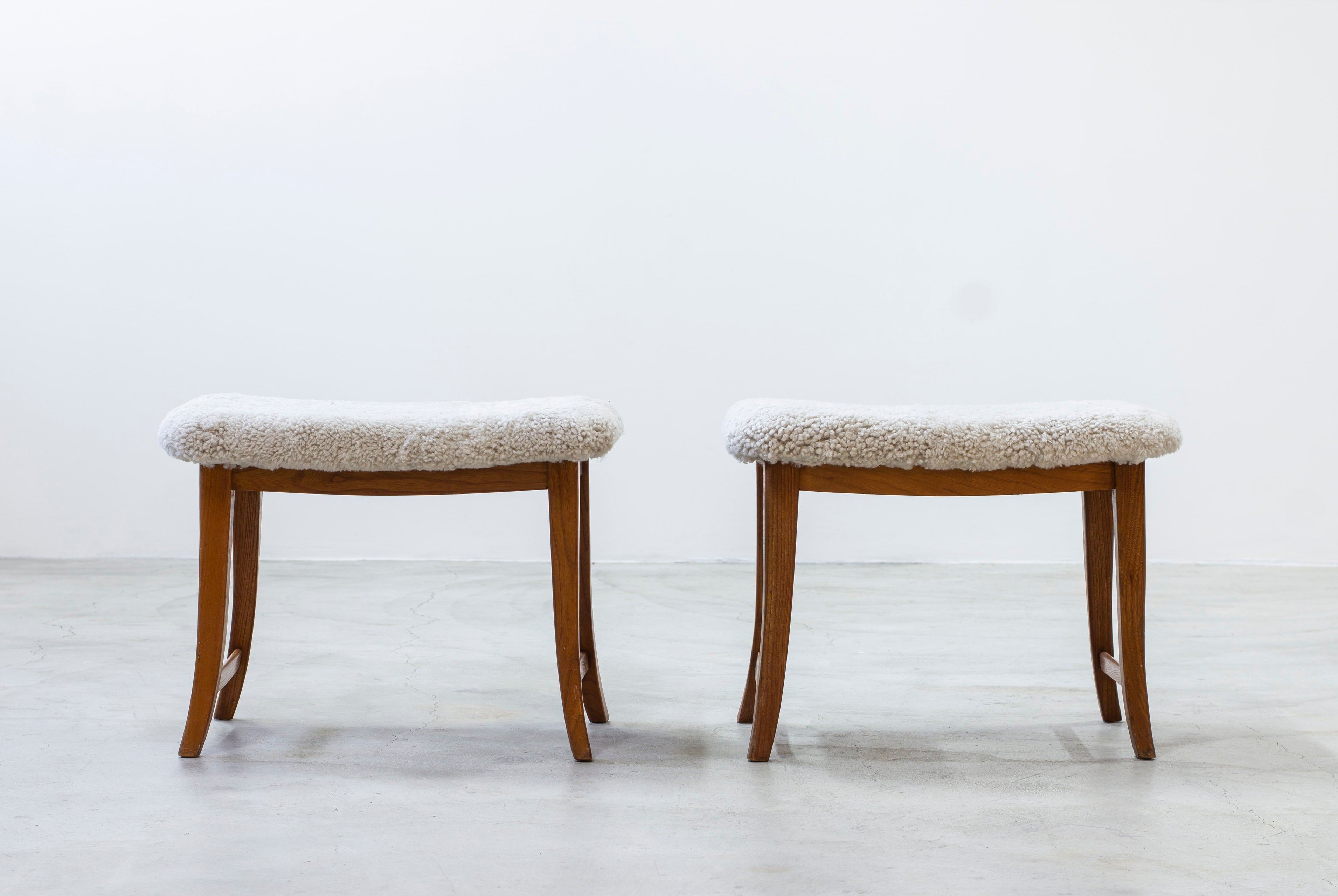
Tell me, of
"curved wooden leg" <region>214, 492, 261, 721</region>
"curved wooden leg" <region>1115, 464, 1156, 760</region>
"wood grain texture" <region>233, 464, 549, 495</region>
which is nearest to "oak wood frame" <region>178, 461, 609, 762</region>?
"wood grain texture" <region>233, 464, 549, 495</region>

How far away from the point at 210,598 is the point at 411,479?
0.82 ft

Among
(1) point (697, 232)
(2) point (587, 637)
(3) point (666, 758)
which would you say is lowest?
(3) point (666, 758)

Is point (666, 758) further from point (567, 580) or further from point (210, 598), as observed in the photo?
point (210, 598)

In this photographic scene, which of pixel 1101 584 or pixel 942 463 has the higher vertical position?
pixel 942 463

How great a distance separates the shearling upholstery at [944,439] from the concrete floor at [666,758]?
33 cm

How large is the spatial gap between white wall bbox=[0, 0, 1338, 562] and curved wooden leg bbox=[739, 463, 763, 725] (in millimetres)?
1021

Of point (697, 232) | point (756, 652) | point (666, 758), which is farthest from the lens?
point (697, 232)

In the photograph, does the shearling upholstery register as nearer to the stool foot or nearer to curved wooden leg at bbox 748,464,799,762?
curved wooden leg at bbox 748,464,799,762

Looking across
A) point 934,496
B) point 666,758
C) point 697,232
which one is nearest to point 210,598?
point 666,758

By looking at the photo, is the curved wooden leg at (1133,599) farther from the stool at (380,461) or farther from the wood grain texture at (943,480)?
the stool at (380,461)

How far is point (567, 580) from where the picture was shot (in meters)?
1.06

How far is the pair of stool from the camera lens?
1.01 metres

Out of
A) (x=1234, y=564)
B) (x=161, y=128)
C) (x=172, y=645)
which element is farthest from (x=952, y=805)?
(x=161, y=128)

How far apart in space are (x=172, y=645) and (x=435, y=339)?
Result: 92cm
